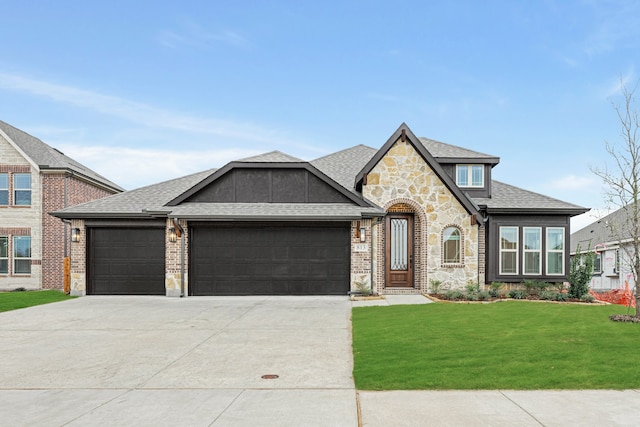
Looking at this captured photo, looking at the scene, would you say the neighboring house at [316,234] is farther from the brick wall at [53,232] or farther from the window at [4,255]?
the window at [4,255]

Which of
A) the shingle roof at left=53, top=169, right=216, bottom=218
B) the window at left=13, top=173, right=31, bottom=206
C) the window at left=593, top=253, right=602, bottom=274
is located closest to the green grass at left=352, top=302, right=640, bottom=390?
the shingle roof at left=53, top=169, right=216, bottom=218

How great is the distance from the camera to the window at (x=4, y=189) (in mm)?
20734

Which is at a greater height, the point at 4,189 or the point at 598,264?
the point at 4,189

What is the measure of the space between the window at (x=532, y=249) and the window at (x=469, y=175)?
287 centimetres

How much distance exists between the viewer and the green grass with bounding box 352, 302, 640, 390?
5793 mm

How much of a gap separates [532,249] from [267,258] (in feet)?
34.6

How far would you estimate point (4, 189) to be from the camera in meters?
20.8

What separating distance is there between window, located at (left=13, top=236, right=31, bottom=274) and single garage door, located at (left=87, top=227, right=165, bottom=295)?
630cm

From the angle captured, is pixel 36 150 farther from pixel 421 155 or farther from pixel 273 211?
pixel 421 155

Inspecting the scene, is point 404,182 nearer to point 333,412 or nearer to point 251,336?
point 251,336

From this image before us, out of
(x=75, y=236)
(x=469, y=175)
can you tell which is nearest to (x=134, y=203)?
(x=75, y=236)

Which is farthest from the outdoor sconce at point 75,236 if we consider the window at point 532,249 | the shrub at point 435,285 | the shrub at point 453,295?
the window at point 532,249

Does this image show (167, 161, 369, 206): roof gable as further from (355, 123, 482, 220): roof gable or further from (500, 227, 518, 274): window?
(500, 227, 518, 274): window

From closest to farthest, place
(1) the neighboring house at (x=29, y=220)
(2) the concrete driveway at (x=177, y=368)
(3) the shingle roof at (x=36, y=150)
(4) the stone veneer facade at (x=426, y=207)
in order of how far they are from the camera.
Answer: (2) the concrete driveway at (x=177, y=368) < (4) the stone veneer facade at (x=426, y=207) < (1) the neighboring house at (x=29, y=220) < (3) the shingle roof at (x=36, y=150)
